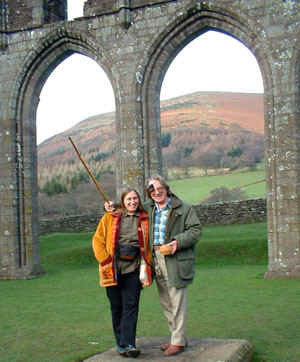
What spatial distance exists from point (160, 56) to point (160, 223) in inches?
282

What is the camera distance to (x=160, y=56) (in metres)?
10.8

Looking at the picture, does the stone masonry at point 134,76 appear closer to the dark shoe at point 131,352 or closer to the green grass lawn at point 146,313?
the green grass lawn at point 146,313

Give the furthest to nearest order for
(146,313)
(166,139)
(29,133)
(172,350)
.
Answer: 1. (166,139)
2. (29,133)
3. (146,313)
4. (172,350)

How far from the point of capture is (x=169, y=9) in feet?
35.0

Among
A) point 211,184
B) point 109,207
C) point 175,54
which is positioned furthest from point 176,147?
point 109,207

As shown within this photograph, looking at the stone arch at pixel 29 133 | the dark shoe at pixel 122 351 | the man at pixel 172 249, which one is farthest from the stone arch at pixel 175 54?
the dark shoe at pixel 122 351

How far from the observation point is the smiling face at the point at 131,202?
14.1ft

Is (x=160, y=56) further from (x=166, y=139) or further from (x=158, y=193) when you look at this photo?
(x=166, y=139)

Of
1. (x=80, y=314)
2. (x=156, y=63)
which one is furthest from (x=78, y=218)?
(x=80, y=314)

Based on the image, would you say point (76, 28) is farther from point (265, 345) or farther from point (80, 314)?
point (265, 345)

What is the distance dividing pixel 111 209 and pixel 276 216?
19.6 ft

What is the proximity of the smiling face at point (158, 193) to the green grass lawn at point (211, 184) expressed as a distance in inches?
1142

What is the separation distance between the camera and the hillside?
6064cm

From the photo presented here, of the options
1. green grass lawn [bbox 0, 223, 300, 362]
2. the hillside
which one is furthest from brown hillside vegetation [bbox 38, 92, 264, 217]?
green grass lawn [bbox 0, 223, 300, 362]
